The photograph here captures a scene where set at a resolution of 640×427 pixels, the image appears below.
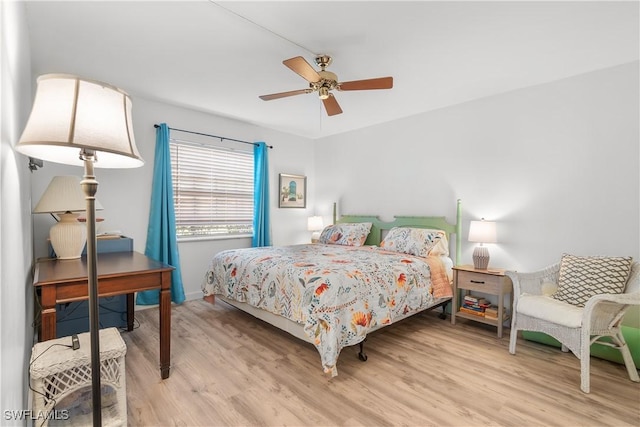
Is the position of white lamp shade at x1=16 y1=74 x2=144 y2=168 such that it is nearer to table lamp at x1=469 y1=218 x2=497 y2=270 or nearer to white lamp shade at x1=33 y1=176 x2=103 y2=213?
white lamp shade at x1=33 y1=176 x2=103 y2=213

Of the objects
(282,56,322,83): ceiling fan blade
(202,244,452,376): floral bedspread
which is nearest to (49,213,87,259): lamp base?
(202,244,452,376): floral bedspread

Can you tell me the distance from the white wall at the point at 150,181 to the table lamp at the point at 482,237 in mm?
2989

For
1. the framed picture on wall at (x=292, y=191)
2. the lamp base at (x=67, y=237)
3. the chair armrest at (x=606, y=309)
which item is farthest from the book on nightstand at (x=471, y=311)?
the lamp base at (x=67, y=237)

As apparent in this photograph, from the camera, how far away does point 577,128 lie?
2.85 metres

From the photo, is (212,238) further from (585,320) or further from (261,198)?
(585,320)

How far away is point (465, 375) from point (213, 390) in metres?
1.81

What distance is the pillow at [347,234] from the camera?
4.23 meters

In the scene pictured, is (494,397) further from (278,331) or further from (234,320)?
(234,320)

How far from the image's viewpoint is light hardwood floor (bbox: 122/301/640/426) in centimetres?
176

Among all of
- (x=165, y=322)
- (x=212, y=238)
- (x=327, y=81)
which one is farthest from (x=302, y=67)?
(x=212, y=238)

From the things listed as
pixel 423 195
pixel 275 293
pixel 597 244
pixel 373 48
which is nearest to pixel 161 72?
pixel 373 48

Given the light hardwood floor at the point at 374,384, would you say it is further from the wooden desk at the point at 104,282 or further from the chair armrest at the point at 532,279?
the chair armrest at the point at 532,279

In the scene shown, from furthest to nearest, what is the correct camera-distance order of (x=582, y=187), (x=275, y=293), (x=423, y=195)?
(x=423, y=195)
(x=582, y=187)
(x=275, y=293)

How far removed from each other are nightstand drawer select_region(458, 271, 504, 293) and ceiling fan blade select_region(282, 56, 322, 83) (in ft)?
8.05
